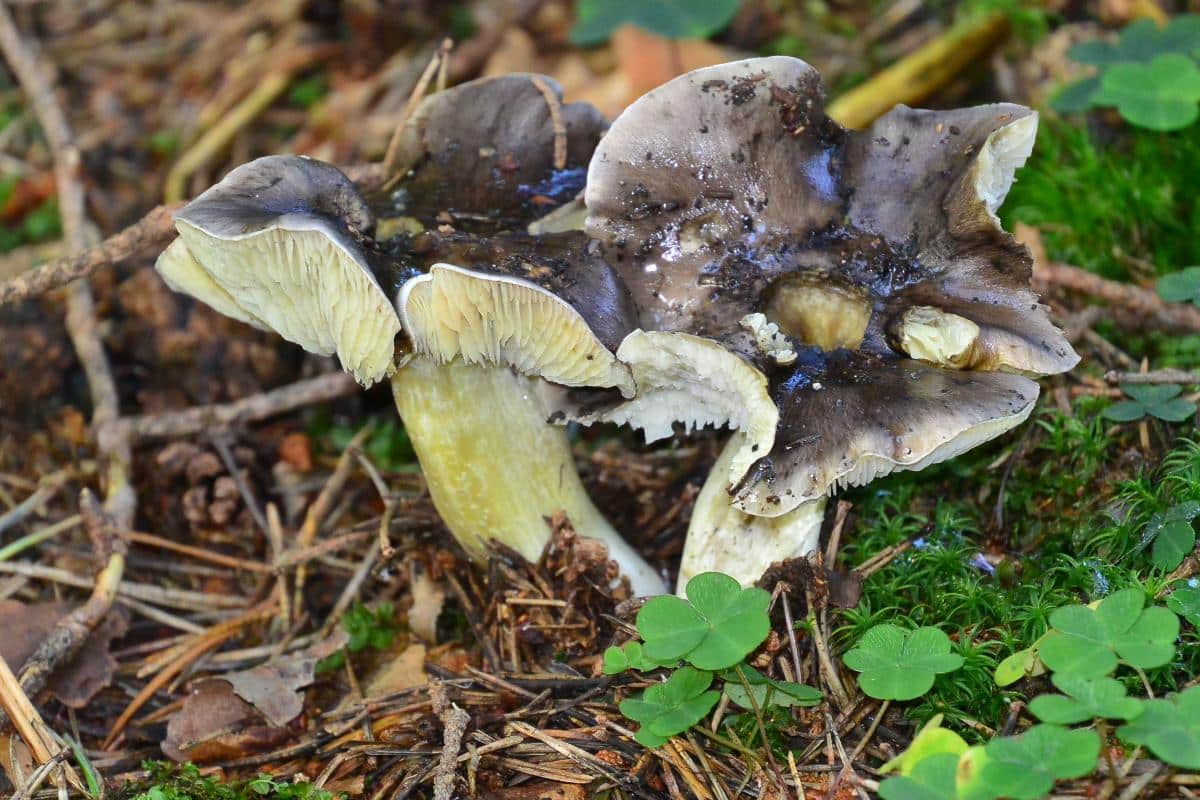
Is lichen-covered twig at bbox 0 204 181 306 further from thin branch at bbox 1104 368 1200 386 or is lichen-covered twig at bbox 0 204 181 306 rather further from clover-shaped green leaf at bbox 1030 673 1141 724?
thin branch at bbox 1104 368 1200 386

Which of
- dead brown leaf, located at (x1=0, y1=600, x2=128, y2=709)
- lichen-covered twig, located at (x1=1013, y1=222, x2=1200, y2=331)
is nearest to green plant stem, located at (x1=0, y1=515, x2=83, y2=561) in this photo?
dead brown leaf, located at (x1=0, y1=600, x2=128, y2=709)

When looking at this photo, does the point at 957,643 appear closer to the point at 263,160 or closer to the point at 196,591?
the point at 263,160

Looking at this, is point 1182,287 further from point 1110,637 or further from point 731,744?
point 731,744

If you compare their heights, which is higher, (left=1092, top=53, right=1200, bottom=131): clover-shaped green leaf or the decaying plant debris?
(left=1092, top=53, right=1200, bottom=131): clover-shaped green leaf

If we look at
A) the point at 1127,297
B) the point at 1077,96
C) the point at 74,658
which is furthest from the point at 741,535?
the point at 1077,96

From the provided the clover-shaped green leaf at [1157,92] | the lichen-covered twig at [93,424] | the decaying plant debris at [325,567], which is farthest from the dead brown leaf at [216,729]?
the clover-shaped green leaf at [1157,92]

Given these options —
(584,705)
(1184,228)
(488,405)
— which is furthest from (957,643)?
(1184,228)
